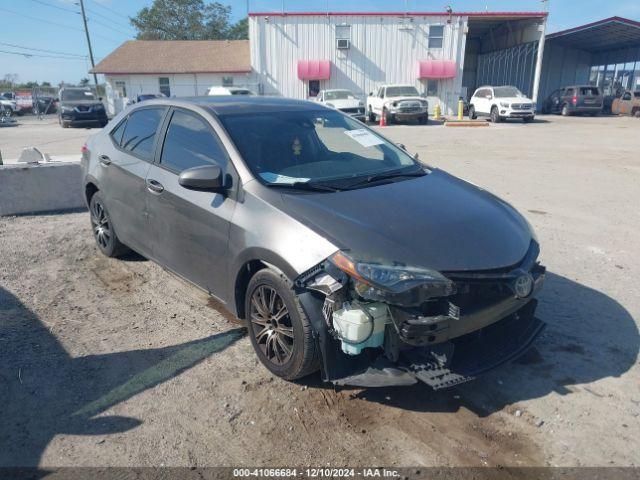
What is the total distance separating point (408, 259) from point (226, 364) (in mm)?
1542

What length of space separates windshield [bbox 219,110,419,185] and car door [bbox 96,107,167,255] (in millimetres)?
1025

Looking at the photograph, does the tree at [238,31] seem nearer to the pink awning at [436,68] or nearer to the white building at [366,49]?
the white building at [366,49]

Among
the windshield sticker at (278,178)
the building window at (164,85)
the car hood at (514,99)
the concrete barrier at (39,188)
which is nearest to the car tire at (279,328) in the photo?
the windshield sticker at (278,178)

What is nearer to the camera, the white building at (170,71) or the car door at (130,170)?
the car door at (130,170)

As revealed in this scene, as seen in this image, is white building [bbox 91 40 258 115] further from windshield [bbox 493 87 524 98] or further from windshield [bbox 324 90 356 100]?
windshield [bbox 493 87 524 98]

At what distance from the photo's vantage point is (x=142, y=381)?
10.8 feet

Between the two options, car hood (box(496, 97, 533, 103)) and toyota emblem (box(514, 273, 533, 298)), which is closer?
toyota emblem (box(514, 273, 533, 298))

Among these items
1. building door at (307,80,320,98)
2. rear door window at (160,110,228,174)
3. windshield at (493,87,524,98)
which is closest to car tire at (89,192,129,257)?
rear door window at (160,110,228,174)

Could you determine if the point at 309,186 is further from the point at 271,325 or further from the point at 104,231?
the point at 104,231

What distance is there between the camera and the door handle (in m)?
4.05

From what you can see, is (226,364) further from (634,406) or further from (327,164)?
(634,406)

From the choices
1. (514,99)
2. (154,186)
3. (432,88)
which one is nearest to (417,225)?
(154,186)

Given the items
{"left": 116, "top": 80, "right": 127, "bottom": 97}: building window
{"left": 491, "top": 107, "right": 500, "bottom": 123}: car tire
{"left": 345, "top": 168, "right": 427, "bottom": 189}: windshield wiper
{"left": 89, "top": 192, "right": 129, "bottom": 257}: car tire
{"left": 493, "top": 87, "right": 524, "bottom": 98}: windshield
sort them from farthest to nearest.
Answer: {"left": 116, "top": 80, "right": 127, "bottom": 97}: building window
{"left": 493, "top": 87, "right": 524, "bottom": 98}: windshield
{"left": 491, "top": 107, "right": 500, "bottom": 123}: car tire
{"left": 89, "top": 192, "right": 129, "bottom": 257}: car tire
{"left": 345, "top": 168, "right": 427, "bottom": 189}: windshield wiper

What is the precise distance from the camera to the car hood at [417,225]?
2.84 metres
